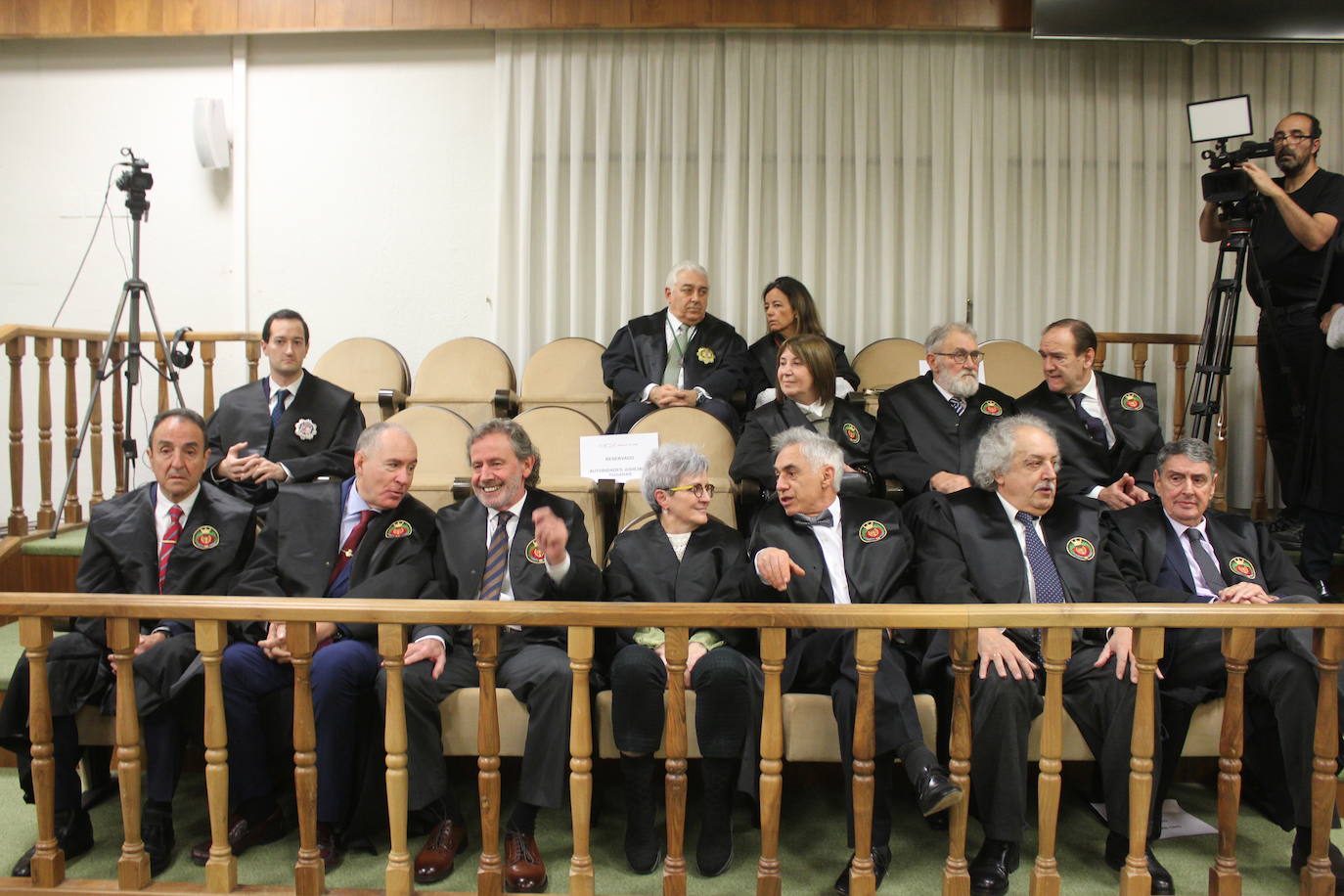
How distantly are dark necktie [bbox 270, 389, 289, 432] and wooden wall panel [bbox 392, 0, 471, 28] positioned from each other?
6.55 feet

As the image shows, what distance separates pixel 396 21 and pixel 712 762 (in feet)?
12.3

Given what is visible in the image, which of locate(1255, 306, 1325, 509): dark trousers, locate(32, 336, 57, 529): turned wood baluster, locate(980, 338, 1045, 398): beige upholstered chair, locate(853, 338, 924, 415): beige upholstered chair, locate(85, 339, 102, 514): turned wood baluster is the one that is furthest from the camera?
locate(853, 338, 924, 415): beige upholstered chair

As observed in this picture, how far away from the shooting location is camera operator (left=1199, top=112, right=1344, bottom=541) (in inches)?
143

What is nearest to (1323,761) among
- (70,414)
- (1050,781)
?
(1050,781)

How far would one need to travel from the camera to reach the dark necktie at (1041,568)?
2.67 m

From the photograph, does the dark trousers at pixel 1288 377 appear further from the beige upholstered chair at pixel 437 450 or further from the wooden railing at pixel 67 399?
the wooden railing at pixel 67 399

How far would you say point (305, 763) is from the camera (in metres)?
2.14

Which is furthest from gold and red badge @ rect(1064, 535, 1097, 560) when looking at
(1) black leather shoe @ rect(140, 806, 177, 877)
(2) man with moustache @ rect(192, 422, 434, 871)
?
→ (1) black leather shoe @ rect(140, 806, 177, 877)

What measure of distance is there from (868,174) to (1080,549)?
2596mm

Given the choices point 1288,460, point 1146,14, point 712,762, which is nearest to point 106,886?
point 712,762

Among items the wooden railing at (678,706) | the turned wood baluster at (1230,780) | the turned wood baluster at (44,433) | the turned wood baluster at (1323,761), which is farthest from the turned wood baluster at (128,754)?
the turned wood baluster at (1323,761)

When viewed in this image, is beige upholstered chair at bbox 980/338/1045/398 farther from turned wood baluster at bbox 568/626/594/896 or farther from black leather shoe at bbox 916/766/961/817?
turned wood baluster at bbox 568/626/594/896

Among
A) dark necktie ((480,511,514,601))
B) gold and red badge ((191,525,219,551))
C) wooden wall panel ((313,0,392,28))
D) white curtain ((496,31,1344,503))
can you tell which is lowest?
dark necktie ((480,511,514,601))

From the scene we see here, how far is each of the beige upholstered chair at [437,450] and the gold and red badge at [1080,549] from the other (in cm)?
188
